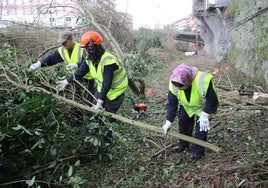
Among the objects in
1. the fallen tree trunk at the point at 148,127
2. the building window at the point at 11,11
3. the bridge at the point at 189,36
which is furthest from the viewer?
the bridge at the point at 189,36

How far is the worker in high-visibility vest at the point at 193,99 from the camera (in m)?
3.27

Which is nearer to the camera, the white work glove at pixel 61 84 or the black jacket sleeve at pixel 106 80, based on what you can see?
the black jacket sleeve at pixel 106 80

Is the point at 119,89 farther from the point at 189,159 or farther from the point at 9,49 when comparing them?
the point at 9,49

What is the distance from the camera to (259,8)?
26.9 ft

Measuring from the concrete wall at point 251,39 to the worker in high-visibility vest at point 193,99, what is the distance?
4.49 metres

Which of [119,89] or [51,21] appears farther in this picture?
[51,21]

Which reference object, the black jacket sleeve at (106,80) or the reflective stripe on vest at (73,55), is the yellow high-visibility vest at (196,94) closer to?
the black jacket sleeve at (106,80)

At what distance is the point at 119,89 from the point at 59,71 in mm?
1211

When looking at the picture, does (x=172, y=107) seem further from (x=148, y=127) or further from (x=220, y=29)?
(x=220, y=29)

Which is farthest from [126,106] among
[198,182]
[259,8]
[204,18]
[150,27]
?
[150,27]

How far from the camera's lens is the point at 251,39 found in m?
9.01

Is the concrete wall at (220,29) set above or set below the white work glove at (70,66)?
above

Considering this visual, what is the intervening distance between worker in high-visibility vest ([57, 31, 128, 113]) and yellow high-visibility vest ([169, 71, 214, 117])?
2.76ft

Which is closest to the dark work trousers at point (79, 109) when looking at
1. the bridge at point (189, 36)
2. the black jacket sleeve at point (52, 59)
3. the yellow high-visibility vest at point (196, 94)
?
the black jacket sleeve at point (52, 59)
